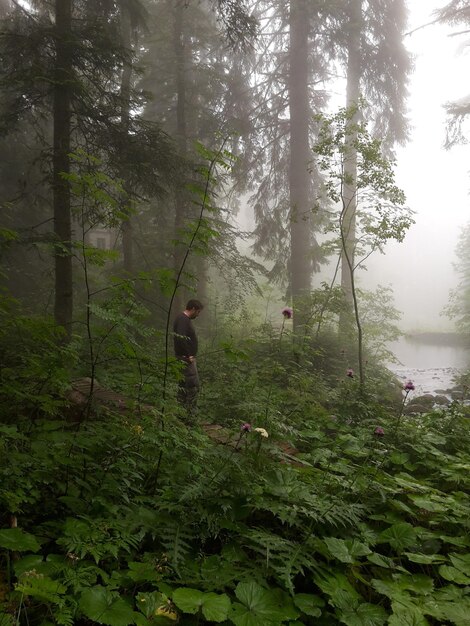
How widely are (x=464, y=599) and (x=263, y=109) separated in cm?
1359

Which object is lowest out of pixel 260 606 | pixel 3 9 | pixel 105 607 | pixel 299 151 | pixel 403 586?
pixel 403 586

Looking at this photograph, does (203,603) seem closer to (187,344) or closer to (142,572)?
(142,572)

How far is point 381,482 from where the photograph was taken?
3.27 m

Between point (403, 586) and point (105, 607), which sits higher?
point (105, 607)

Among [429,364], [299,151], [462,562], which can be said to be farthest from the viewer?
[429,364]

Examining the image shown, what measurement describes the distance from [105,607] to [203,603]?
0.43 m

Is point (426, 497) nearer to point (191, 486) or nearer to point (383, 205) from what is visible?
point (191, 486)

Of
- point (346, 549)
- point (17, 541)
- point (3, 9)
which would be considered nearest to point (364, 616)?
point (346, 549)

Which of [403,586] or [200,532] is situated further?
[200,532]

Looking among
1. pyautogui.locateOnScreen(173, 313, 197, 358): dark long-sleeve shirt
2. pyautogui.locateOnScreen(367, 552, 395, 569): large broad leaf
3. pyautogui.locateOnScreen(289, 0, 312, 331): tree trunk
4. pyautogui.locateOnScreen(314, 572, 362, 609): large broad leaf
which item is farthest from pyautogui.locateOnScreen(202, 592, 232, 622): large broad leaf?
pyautogui.locateOnScreen(289, 0, 312, 331): tree trunk

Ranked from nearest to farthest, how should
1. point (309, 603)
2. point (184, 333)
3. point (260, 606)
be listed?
point (260, 606)
point (309, 603)
point (184, 333)

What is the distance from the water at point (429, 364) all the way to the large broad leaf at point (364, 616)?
901cm

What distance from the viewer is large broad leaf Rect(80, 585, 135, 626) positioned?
5.51 ft

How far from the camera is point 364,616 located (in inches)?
78.5
